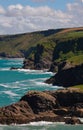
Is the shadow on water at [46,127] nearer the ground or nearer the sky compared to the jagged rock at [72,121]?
nearer the ground

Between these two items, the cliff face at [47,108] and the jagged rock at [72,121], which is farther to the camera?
the cliff face at [47,108]

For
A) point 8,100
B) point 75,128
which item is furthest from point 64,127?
point 8,100

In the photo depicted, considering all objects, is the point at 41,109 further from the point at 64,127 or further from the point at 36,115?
the point at 64,127

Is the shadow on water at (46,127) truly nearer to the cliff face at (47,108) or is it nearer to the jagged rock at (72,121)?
the jagged rock at (72,121)

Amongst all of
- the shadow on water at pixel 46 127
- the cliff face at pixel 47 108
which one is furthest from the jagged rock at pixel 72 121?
the shadow on water at pixel 46 127

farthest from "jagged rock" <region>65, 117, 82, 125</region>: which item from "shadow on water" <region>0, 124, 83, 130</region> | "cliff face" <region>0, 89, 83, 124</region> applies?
"shadow on water" <region>0, 124, 83, 130</region>

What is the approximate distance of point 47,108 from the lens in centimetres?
14138

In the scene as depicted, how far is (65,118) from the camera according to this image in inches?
5325

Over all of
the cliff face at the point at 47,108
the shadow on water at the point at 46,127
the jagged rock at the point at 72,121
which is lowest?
the shadow on water at the point at 46,127

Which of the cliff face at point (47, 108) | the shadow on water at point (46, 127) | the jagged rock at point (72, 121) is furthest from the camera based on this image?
the cliff face at point (47, 108)

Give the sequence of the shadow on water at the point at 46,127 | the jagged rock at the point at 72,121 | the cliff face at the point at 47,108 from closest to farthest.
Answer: the shadow on water at the point at 46,127, the jagged rock at the point at 72,121, the cliff face at the point at 47,108

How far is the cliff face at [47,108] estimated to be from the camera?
134 meters

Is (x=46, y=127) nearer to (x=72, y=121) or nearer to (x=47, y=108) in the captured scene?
(x=72, y=121)

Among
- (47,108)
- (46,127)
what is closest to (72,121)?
(46,127)
